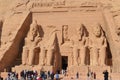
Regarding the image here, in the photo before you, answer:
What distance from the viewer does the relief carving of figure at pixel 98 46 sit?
2572 centimetres

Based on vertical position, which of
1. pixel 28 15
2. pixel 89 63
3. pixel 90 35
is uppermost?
pixel 28 15

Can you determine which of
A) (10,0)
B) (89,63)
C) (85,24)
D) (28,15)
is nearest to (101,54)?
(89,63)

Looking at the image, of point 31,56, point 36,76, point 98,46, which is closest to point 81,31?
point 98,46

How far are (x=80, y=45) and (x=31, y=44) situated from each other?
3.81m

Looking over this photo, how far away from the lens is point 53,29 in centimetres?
2792

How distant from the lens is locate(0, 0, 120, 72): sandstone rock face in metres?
26.1

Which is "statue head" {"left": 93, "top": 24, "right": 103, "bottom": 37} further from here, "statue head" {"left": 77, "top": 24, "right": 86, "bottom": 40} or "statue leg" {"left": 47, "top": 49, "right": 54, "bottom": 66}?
"statue leg" {"left": 47, "top": 49, "right": 54, "bottom": 66}

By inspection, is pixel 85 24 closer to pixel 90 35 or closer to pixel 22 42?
pixel 90 35

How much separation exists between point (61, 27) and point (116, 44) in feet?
16.6

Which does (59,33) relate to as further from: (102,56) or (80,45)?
(102,56)

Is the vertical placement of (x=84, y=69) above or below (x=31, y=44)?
below

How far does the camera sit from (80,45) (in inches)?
1047

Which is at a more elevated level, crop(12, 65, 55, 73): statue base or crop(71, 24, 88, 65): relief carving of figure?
crop(71, 24, 88, 65): relief carving of figure

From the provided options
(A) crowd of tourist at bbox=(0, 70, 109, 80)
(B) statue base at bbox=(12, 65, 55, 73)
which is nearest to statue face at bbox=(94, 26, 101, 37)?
(A) crowd of tourist at bbox=(0, 70, 109, 80)
